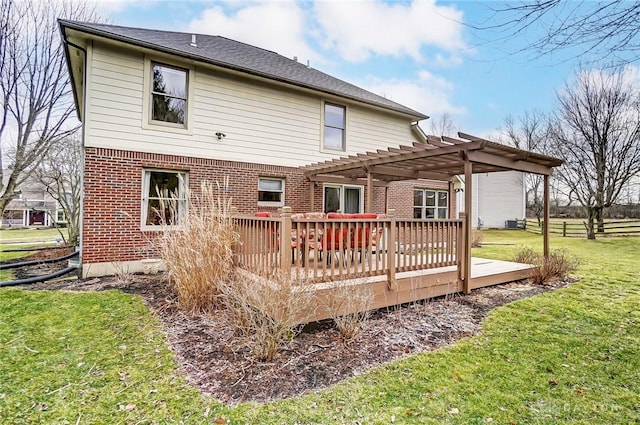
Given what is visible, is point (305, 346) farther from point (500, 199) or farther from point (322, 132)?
point (500, 199)

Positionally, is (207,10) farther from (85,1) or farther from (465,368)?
(465,368)

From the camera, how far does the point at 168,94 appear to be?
8.55 metres

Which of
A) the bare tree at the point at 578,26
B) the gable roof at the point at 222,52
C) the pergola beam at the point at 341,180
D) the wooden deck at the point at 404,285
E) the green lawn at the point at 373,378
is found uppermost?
the gable roof at the point at 222,52

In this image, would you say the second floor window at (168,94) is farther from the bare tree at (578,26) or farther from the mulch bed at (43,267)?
the bare tree at (578,26)

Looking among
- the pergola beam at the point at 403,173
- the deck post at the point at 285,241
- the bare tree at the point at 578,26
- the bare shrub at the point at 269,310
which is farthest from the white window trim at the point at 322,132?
the bare tree at the point at 578,26

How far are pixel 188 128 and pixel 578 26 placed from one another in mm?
8049

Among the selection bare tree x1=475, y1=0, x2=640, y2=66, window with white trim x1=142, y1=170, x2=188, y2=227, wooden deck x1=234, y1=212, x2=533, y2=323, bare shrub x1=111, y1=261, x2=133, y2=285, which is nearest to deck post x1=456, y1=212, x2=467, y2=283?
wooden deck x1=234, y1=212, x2=533, y2=323

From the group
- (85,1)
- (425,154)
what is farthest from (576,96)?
(85,1)

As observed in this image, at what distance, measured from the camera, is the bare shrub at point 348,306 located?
14.6ft

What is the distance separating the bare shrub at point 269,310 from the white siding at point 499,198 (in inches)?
1053

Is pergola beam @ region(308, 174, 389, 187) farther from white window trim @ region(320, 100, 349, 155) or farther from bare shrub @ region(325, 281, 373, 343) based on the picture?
bare shrub @ region(325, 281, 373, 343)

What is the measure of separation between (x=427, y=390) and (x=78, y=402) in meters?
3.18

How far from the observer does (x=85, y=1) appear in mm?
12805

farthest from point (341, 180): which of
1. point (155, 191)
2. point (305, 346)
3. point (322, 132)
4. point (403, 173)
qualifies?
point (305, 346)
